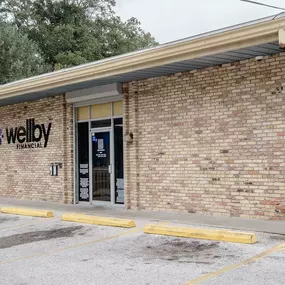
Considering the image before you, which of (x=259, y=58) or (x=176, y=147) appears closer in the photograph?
(x=259, y=58)

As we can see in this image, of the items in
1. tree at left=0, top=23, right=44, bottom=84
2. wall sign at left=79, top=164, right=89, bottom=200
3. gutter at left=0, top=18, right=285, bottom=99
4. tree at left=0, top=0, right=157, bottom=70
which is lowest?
wall sign at left=79, top=164, right=89, bottom=200

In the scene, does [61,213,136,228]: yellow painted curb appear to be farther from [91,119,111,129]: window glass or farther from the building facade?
[91,119,111,129]: window glass

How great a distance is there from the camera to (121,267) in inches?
267

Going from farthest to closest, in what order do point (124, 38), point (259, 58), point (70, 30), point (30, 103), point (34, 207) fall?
point (124, 38)
point (70, 30)
point (30, 103)
point (34, 207)
point (259, 58)

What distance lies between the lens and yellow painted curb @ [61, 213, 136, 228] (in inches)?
398

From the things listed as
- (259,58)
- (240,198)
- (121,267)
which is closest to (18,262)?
(121,267)

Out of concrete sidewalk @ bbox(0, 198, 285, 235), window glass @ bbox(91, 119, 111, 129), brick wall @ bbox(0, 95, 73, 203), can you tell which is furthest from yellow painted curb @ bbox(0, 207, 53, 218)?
window glass @ bbox(91, 119, 111, 129)

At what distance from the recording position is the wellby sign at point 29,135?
15.8 meters

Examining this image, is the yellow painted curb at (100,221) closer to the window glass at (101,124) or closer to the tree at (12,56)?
the window glass at (101,124)

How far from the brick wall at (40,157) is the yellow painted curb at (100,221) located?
3554 millimetres

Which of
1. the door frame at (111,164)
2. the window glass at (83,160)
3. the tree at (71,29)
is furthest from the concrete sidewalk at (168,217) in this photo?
the tree at (71,29)

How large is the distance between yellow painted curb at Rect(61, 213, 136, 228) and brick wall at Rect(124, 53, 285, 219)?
195 centimetres

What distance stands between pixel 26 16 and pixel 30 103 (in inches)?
973

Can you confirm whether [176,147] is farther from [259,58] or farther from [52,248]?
[52,248]
